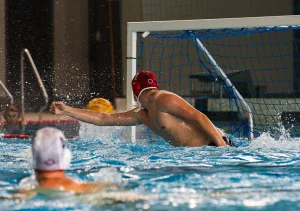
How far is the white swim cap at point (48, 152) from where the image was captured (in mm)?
2918

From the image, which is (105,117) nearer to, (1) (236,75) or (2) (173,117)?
(2) (173,117)

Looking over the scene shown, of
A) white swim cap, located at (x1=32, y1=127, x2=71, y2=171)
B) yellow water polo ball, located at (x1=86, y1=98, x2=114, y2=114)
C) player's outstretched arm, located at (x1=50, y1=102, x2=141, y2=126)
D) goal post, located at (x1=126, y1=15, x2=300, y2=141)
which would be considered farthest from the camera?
goal post, located at (x1=126, y1=15, x2=300, y2=141)

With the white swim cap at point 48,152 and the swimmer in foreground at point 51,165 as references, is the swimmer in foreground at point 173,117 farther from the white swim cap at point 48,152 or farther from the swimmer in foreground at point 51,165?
the white swim cap at point 48,152

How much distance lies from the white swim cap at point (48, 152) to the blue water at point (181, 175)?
0.15 m

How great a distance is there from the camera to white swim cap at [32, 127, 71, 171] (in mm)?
2918

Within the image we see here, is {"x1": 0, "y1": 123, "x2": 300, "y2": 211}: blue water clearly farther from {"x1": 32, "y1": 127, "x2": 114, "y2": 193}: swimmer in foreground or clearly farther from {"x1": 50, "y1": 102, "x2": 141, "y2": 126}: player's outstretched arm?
{"x1": 50, "y1": 102, "x2": 141, "y2": 126}: player's outstretched arm

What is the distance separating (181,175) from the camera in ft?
12.5

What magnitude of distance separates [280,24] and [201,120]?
1422 millimetres

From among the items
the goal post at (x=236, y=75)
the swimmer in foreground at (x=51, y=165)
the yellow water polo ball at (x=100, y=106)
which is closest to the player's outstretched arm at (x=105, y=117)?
the yellow water polo ball at (x=100, y=106)

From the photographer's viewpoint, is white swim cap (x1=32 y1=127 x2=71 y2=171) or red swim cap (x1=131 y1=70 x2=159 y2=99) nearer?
white swim cap (x1=32 y1=127 x2=71 y2=171)

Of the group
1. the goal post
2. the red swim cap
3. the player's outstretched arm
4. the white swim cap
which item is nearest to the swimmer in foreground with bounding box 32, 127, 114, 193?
the white swim cap

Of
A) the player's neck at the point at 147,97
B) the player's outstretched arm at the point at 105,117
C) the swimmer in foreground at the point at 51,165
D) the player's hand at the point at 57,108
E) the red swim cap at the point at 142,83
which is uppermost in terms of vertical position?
the red swim cap at the point at 142,83

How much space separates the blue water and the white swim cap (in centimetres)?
15

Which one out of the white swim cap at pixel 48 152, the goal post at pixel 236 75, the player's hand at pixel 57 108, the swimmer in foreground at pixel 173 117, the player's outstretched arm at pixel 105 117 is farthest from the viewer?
the goal post at pixel 236 75
